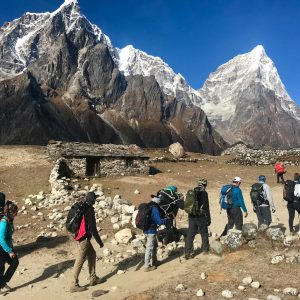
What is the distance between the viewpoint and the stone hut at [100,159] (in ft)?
114

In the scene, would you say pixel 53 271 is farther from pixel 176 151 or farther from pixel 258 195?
pixel 176 151

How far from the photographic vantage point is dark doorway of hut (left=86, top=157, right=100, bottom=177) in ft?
117

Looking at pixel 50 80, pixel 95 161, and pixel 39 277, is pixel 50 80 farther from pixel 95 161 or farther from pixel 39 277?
pixel 39 277

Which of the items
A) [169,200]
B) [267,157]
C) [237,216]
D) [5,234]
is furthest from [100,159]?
[5,234]

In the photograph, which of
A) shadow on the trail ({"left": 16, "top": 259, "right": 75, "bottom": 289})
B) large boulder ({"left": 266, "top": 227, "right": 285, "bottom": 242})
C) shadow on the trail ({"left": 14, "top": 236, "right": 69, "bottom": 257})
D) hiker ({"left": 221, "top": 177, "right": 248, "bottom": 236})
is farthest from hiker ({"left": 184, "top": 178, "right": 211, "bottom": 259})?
shadow on the trail ({"left": 14, "top": 236, "right": 69, "bottom": 257})

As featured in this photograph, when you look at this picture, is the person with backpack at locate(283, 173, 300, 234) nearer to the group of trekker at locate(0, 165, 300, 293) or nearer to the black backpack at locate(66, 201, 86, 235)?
the group of trekker at locate(0, 165, 300, 293)

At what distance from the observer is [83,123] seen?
173875mm

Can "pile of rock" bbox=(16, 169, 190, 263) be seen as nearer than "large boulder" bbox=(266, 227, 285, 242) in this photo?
No

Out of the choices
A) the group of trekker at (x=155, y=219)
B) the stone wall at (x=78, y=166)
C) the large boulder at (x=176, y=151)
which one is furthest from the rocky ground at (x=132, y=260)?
the large boulder at (x=176, y=151)

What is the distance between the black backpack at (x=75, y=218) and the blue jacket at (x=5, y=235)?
1.54 m

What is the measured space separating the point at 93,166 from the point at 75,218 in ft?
84.1

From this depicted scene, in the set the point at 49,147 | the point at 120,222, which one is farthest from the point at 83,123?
the point at 120,222

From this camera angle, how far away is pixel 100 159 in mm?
35750

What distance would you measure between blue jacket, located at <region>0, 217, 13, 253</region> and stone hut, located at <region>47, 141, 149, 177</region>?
23.3 meters
